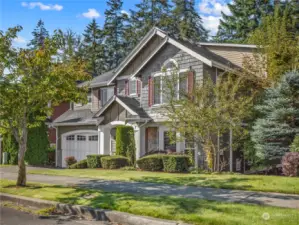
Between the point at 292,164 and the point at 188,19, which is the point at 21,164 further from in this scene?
the point at 188,19

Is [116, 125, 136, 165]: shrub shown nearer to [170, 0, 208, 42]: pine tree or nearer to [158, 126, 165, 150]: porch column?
[158, 126, 165, 150]: porch column

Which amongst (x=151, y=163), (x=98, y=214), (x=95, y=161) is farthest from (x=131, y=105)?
(x=98, y=214)

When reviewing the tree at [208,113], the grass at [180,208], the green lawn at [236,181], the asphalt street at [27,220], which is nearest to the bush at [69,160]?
the green lawn at [236,181]

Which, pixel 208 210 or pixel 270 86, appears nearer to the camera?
pixel 208 210

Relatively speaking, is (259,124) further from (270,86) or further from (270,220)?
(270,220)

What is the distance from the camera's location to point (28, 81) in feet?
38.2

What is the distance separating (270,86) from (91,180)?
9.65m

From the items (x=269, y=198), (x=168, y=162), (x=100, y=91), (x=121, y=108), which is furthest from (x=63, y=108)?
(x=269, y=198)

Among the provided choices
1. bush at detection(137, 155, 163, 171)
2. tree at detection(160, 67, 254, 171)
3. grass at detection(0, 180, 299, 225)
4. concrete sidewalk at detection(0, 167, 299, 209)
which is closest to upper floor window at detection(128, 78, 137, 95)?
tree at detection(160, 67, 254, 171)

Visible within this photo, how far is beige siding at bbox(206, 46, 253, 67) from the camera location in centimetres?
2080

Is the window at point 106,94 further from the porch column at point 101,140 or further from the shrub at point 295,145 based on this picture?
the shrub at point 295,145

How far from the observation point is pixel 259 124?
15820 millimetres

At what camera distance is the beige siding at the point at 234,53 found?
2080cm

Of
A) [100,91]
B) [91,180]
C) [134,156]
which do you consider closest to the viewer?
[91,180]
